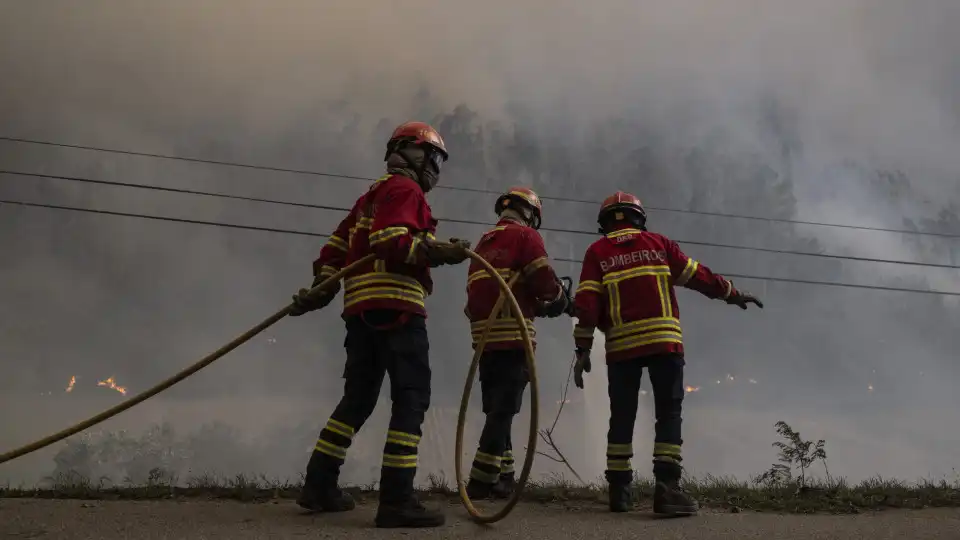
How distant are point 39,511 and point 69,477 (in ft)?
3.42

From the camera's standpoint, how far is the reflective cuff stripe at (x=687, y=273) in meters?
5.26

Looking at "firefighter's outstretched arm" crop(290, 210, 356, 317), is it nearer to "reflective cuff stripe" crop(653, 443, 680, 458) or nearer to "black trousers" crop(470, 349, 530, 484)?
"black trousers" crop(470, 349, 530, 484)

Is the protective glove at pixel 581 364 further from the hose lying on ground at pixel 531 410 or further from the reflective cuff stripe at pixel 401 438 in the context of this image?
the reflective cuff stripe at pixel 401 438

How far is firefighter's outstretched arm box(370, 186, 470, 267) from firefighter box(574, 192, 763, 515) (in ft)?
5.37

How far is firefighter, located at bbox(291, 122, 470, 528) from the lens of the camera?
381 centimetres

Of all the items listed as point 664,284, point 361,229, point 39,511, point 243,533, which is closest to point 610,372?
point 664,284

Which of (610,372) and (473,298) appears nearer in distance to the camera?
(610,372)

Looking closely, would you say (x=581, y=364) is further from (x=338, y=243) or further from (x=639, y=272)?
(x=338, y=243)

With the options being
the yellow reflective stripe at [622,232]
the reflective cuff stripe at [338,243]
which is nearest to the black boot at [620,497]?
the yellow reflective stripe at [622,232]

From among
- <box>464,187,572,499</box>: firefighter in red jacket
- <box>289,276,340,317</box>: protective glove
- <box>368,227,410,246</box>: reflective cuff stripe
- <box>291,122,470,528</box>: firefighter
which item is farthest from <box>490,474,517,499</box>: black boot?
<box>368,227,410,246</box>: reflective cuff stripe

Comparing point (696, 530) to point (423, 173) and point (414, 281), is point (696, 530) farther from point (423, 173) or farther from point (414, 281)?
point (423, 173)

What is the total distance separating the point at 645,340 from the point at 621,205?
1167 millimetres

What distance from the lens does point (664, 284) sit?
5.05m

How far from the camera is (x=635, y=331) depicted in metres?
4.92
